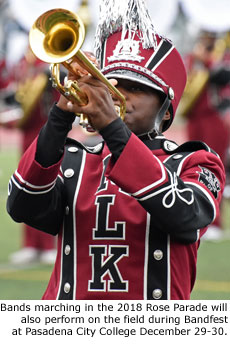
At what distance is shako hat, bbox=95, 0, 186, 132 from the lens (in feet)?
7.41

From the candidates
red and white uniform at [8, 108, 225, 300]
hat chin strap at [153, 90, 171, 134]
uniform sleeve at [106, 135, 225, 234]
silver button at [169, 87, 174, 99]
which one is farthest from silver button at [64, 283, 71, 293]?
silver button at [169, 87, 174, 99]

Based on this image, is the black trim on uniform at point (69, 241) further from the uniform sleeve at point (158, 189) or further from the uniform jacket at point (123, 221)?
the uniform sleeve at point (158, 189)

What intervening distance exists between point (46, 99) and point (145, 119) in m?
4.16

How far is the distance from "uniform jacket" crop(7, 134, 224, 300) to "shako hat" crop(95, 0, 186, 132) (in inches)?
9.2

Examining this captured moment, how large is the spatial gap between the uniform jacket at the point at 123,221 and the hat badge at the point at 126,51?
32 centimetres

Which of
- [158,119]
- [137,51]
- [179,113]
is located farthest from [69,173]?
[179,113]

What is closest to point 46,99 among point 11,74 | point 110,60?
point 11,74

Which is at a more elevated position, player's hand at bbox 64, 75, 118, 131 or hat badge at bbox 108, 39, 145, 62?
hat badge at bbox 108, 39, 145, 62

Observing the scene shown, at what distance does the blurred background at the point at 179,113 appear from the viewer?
17.6ft

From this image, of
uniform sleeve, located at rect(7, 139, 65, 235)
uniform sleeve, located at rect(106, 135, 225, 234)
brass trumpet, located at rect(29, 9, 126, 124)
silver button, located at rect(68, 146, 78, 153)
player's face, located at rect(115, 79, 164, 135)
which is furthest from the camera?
silver button, located at rect(68, 146, 78, 153)

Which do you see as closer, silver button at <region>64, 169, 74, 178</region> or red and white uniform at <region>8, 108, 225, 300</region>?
red and white uniform at <region>8, 108, 225, 300</region>

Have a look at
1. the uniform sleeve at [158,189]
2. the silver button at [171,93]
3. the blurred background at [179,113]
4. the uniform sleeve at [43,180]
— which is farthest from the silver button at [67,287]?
the blurred background at [179,113]

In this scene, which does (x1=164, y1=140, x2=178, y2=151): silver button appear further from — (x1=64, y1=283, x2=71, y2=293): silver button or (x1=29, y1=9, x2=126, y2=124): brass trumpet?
Result: (x1=64, y1=283, x2=71, y2=293): silver button
